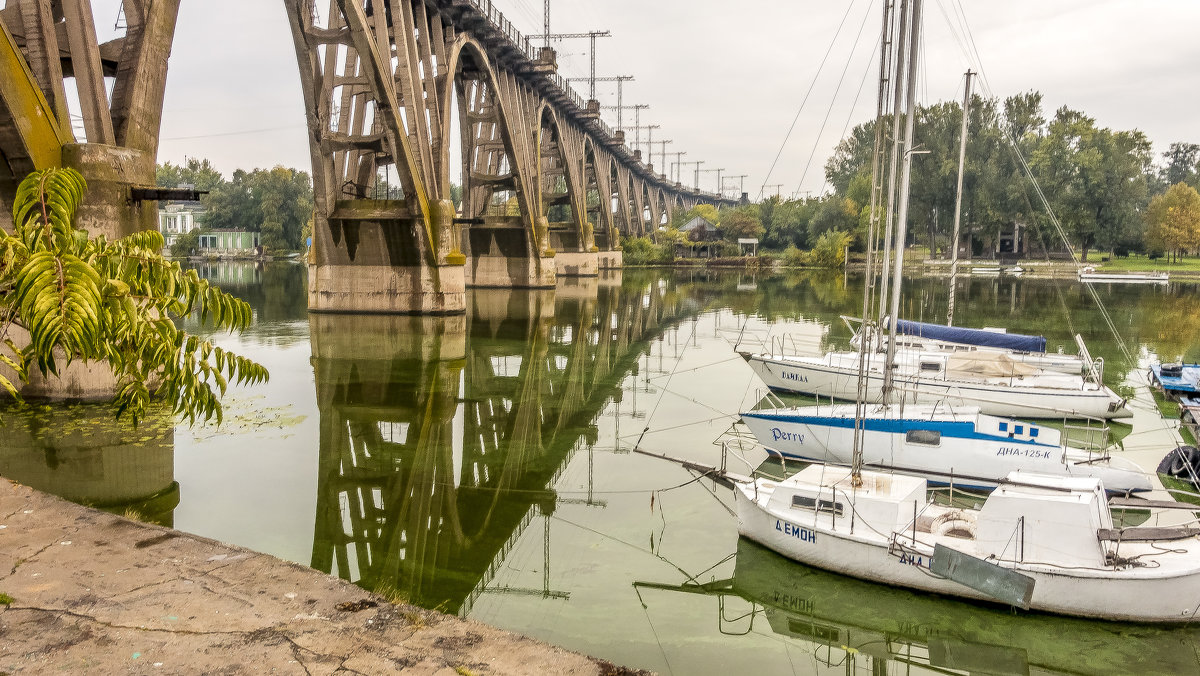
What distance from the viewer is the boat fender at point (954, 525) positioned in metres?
11.8

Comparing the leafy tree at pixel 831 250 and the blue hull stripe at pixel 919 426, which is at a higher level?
the leafy tree at pixel 831 250

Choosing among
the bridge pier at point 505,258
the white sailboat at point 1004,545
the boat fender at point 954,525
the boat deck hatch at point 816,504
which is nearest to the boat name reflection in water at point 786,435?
the white sailboat at point 1004,545

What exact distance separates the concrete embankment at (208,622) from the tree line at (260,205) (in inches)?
4599

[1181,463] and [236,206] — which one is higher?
[236,206]

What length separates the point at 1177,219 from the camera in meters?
91.4

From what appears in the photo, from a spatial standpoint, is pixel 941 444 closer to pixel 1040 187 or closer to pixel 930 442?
pixel 930 442

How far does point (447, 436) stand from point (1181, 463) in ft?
48.7

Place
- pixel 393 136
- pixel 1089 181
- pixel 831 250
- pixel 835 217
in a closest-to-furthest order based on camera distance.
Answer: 1. pixel 393 136
2. pixel 1089 181
3. pixel 831 250
4. pixel 835 217

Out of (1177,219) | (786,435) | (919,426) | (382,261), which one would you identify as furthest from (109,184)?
(1177,219)

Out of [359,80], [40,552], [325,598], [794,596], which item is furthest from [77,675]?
[359,80]

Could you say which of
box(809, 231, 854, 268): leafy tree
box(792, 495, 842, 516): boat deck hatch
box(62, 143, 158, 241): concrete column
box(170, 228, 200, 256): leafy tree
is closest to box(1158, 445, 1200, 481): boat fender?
box(792, 495, 842, 516): boat deck hatch

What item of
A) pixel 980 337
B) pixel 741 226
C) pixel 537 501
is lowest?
pixel 537 501

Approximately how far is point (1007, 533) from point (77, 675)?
10.2m

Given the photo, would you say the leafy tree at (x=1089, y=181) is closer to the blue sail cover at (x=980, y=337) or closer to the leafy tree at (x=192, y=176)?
the blue sail cover at (x=980, y=337)
